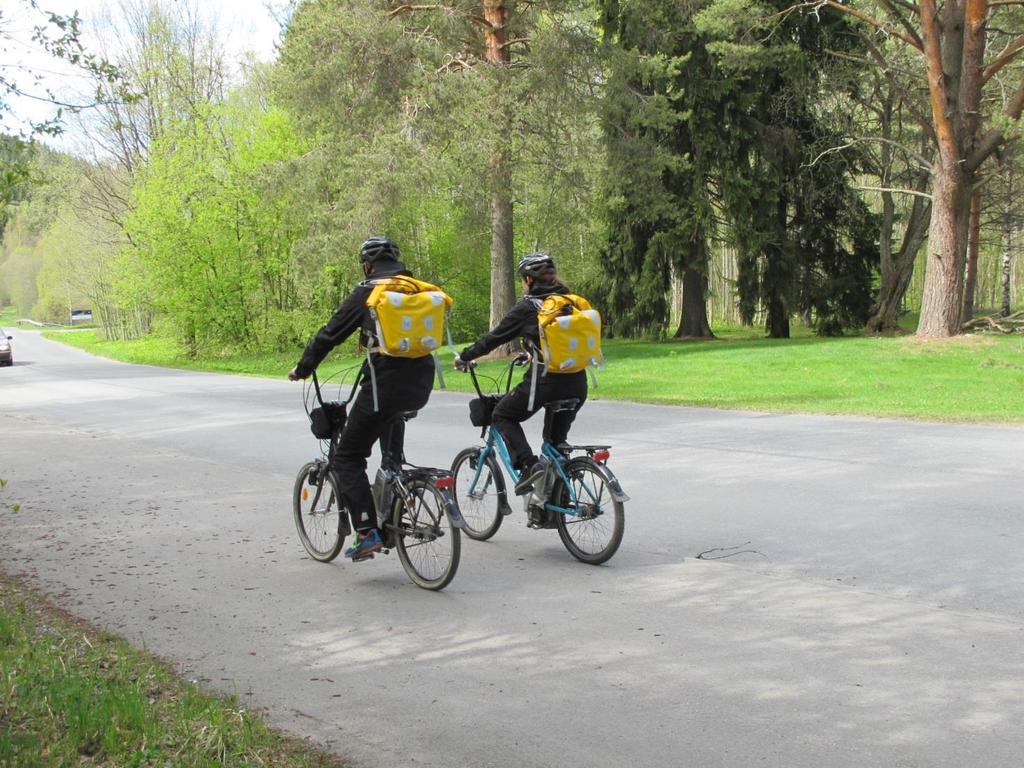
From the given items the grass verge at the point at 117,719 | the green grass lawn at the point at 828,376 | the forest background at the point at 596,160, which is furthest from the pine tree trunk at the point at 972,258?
the grass verge at the point at 117,719

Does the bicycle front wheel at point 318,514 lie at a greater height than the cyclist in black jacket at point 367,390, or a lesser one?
lesser

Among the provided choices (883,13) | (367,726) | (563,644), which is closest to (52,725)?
(367,726)

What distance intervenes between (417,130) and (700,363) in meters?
8.78

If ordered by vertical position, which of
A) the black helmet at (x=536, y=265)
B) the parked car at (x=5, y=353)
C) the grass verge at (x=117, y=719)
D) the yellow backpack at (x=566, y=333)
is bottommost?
the parked car at (x=5, y=353)

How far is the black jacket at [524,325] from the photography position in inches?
273

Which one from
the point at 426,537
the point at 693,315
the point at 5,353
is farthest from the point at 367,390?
the point at 5,353

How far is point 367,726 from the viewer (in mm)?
4273

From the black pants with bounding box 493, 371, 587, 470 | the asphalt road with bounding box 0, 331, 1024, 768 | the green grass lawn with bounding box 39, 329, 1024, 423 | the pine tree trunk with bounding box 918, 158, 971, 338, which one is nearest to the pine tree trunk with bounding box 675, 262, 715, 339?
the green grass lawn with bounding box 39, 329, 1024, 423

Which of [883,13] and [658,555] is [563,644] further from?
[883,13]

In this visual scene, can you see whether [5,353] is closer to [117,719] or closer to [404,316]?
[404,316]

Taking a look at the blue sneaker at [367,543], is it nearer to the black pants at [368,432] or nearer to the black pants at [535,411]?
the black pants at [368,432]

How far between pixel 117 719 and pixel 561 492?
352 cm

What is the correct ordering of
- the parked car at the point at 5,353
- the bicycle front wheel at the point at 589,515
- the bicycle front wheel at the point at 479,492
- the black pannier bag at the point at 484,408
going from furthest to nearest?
the parked car at the point at 5,353, the bicycle front wheel at the point at 479,492, the black pannier bag at the point at 484,408, the bicycle front wheel at the point at 589,515

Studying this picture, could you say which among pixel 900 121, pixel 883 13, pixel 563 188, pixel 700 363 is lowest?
pixel 700 363
